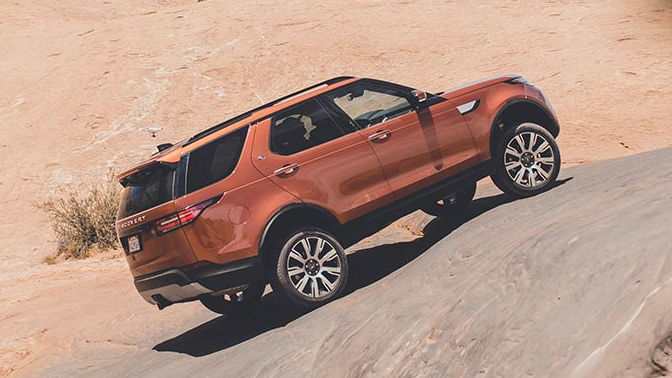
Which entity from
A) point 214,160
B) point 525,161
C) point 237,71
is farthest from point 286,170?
point 237,71

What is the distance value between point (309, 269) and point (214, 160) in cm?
124

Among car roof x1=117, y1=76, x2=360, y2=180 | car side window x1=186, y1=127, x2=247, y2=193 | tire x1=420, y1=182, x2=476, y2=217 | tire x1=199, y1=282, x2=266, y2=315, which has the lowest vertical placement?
tire x1=199, y1=282, x2=266, y2=315

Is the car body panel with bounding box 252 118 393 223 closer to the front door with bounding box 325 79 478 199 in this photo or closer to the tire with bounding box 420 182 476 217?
the front door with bounding box 325 79 478 199

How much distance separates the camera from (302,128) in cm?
819

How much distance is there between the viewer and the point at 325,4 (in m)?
25.5

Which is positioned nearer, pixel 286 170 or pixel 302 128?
pixel 286 170

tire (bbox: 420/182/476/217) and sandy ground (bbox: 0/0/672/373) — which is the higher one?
sandy ground (bbox: 0/0/672/373)

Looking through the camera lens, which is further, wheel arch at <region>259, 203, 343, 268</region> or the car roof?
the car roof

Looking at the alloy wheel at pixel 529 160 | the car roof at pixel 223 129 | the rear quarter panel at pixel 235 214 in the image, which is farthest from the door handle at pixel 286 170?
the alloy wheel at pixel 529 160

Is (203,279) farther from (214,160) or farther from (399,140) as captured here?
(399,140)

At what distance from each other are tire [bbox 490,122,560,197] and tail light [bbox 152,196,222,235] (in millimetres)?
3107

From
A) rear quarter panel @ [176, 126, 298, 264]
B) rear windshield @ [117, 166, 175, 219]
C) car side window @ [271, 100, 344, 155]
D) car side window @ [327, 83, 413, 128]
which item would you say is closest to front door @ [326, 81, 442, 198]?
car side window @ [327, 83, 413, 128]

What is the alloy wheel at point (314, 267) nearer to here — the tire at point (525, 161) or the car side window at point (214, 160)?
the car side window at point (214, 160)

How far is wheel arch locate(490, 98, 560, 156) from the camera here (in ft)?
29.9
